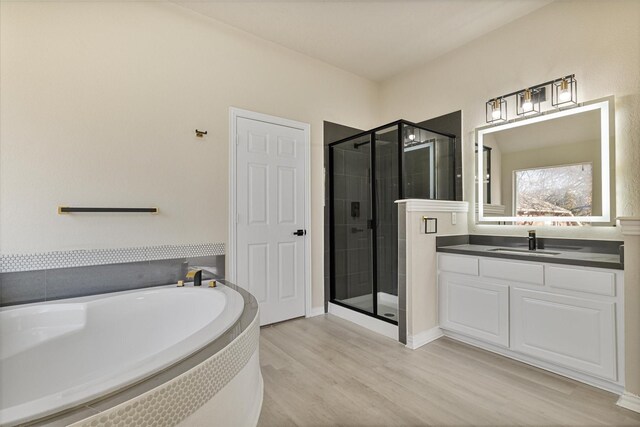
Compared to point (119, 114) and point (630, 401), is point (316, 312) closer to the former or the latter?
point (630, 401)

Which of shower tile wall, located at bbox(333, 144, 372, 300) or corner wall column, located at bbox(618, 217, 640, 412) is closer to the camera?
corner wall column, located at bbox(618, 217, 640, 412)

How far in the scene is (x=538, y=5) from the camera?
2545 millimetres

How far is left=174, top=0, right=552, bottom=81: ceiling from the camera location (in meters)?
2.56

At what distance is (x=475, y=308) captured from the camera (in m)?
2.48

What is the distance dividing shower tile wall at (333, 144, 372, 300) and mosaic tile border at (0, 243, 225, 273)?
1399 mm

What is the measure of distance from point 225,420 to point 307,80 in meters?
3.14

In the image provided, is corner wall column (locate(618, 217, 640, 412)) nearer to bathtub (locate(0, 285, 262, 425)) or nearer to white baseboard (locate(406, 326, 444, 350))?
white baseboard (locate(406, 326, 444, 350))

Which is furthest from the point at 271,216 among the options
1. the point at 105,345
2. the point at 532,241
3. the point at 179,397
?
the point at 532,241

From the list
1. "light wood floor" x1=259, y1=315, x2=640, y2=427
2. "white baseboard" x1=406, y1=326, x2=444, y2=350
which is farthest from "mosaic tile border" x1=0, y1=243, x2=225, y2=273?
"white baseboard" x1=406, y1=326, x2=444, y2=350

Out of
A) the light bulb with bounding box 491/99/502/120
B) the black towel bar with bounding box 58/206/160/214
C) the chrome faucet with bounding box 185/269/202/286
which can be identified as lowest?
the chrome faucet with bounding box 185/269/202/286

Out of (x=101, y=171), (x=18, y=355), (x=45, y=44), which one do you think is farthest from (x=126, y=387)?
(x=45, y=44)

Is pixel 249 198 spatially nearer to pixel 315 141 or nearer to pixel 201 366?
pixel 315 141

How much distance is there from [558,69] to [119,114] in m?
3.43

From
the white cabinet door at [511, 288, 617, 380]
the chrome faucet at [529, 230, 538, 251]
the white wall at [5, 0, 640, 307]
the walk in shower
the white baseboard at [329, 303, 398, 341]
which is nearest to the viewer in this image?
the white cabinet door at [511, 288, 617, 380]
